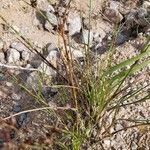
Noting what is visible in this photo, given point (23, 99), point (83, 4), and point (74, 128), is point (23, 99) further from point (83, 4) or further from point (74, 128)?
point (83, 4)

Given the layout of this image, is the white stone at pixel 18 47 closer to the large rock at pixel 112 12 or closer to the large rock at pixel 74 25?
the large rock at pixel 74 25

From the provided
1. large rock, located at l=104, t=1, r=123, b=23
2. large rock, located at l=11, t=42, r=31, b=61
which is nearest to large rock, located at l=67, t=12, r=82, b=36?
large rock, located at l=104, t=1, r=123, b=23

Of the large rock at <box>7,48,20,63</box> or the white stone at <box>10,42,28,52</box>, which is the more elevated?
the white stone at <box>10,42,28,52</box>

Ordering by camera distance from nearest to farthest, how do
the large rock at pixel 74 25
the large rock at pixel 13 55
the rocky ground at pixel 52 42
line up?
the rocky ground at pixel 52 42 → the large rock at pixel 13 55 → the large rock at pixel 74 25

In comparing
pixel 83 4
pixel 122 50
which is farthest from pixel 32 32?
pixel 122 50

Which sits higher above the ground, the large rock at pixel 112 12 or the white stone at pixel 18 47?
the large rock at pixel 112 12

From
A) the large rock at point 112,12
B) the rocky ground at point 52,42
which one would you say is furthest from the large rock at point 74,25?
the large rock at point 112,12

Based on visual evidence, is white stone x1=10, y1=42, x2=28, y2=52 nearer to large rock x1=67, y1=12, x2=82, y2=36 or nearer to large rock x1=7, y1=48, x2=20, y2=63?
large rock x1=7, y1=48, x2=20, y2=63

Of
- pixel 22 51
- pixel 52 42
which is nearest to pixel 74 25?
pixel 52 42

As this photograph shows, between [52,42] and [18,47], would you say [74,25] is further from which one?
[18,47]
